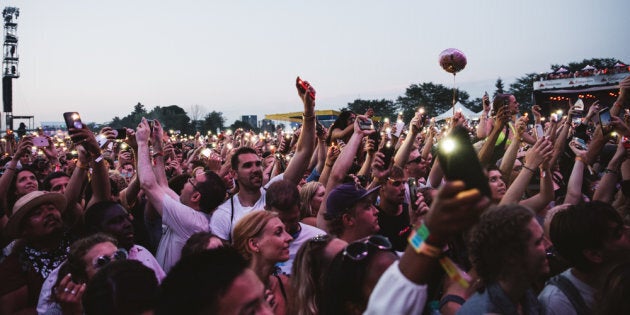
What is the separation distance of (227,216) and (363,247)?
2.46 m

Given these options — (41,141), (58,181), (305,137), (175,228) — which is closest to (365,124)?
(305,137)

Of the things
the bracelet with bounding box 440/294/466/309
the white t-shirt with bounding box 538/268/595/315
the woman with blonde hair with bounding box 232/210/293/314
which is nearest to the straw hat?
the woman with blonde hair with bounding box 232/210/293/314

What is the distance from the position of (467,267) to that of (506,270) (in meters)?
1.14

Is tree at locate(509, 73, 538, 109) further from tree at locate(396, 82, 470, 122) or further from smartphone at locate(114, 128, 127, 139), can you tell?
smartphone at locate(114, 128, 127, 139)

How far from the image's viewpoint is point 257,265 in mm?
3223

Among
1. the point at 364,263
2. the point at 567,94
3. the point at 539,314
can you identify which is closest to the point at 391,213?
the point at 539,314

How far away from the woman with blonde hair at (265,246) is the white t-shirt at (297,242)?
495 mm

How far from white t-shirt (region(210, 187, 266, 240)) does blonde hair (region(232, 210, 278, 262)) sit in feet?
3.31

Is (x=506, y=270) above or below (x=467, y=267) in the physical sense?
above

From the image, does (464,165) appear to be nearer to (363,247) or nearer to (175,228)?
(363,247)

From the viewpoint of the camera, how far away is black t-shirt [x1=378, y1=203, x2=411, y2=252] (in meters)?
4.46

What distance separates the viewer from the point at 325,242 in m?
2.68

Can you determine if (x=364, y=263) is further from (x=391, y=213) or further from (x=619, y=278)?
(x=391, y=213)

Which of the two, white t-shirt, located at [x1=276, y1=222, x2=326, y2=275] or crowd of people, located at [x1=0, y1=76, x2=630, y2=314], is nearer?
crowd of people, located at [x1=0, y1=76, x2=630, y2=314]
